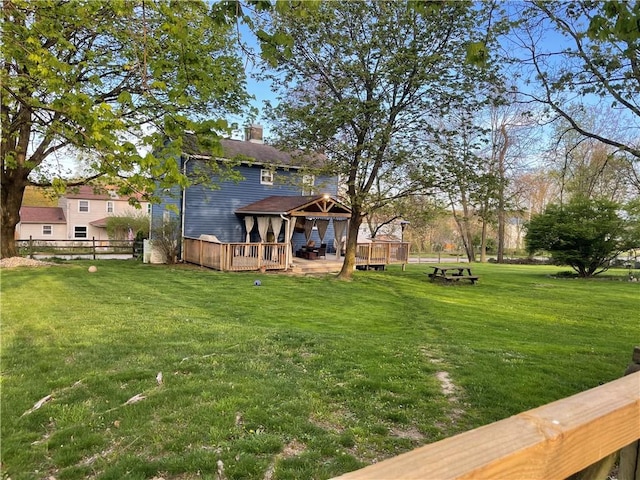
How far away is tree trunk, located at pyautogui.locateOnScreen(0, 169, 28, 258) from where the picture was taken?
591 inches

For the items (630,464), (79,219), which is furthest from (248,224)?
(79,219)

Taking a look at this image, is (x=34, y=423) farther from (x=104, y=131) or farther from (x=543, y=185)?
(x=543, y=185)

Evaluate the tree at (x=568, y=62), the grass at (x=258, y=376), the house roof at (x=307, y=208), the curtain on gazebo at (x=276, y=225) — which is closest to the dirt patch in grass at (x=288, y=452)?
the grass at (x=258, y=376)

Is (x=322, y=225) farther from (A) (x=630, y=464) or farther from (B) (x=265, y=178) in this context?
(A) (x=630, y=464)

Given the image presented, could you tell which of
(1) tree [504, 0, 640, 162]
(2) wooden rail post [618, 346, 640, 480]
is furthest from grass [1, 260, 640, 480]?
(1) tree [504, 0, 640, 162]

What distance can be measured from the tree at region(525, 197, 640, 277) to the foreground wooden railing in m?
21.5

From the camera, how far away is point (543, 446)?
34.7 inches

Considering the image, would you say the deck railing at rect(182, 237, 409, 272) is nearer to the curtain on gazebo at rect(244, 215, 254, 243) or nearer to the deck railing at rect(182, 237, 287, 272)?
the deck railing at rect(182, 237, 287, 272)

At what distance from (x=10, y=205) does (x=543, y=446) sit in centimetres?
1894

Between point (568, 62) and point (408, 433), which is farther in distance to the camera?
point (568, 62)

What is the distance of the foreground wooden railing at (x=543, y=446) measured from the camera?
75 centimetres

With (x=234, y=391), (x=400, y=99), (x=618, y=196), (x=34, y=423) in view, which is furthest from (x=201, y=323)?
(x=618, y=196)

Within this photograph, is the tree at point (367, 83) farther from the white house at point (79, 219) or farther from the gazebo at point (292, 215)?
the white house at point (79, 219)

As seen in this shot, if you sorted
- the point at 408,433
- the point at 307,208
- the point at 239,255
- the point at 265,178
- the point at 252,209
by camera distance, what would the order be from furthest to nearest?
1. the point at 265,178
2. the point at 252,209
3. the point at 307,208
4. the point at 239,255
5. the point at 408,433
